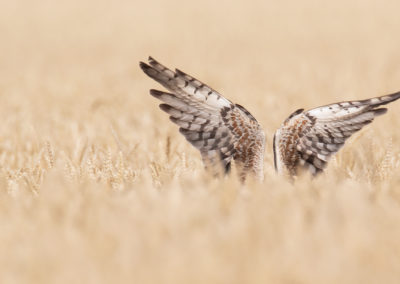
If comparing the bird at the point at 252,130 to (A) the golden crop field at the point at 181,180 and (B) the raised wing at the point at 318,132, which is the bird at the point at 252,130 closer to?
(B) the raised wing at the point at 318,132

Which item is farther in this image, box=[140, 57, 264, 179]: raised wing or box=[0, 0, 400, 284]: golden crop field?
box=[140, 57, 264, 179]: raised wing

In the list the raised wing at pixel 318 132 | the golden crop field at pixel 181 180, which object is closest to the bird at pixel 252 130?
the raised wing at pixel 318 132

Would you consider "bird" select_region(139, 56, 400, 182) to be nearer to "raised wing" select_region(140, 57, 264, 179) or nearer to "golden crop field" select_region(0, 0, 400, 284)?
"raised wing" select_region(140, 57, 264, 179)

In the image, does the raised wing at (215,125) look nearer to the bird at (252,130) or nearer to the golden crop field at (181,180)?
the bird at (252,130)

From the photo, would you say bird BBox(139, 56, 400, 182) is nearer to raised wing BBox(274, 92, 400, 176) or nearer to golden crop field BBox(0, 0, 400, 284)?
raised wing BBox(274, 92, 400, 176)

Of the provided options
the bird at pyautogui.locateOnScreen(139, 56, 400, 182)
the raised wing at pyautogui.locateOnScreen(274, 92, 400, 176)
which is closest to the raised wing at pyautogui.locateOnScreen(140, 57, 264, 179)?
the bird at pyautogui.locateOnScreen(139, 56, 400, 182)

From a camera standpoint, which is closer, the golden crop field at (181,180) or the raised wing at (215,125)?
the golden crop field at (181,180)
